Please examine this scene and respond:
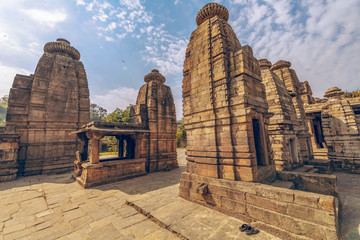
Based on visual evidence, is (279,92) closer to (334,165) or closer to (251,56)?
(251,56)

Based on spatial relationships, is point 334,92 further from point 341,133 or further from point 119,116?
point 119,116

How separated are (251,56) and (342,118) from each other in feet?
36.5

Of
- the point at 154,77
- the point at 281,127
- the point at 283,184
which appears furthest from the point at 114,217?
the point at 154,77

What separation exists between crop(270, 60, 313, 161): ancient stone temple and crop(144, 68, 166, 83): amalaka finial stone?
10.7 metres

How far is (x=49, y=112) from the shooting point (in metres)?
13.1

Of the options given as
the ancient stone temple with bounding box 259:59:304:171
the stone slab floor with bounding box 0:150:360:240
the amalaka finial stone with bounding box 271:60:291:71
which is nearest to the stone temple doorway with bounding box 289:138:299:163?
the ancient stone temple with bounding box 259:59:304:171

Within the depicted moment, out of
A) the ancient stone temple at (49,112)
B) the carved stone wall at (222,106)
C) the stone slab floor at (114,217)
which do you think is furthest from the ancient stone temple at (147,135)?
the carved stone wall at (222,106)

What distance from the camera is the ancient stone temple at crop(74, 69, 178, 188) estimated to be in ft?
34.4

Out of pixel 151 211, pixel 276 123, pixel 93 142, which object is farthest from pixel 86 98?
pixel 276 123

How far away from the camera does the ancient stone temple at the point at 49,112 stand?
40.1 ft

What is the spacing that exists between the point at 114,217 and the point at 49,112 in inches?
509

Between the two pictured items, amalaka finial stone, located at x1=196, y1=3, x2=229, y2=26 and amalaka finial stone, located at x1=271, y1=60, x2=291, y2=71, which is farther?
amalaka finial stone, located at x1=271, y1=60, x2=291, y2=71

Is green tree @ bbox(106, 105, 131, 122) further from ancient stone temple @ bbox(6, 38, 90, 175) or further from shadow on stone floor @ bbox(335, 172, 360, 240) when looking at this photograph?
shadow on stone floor @ bbox(335, 172, 360, 240)

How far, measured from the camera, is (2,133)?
10523 millimetres
